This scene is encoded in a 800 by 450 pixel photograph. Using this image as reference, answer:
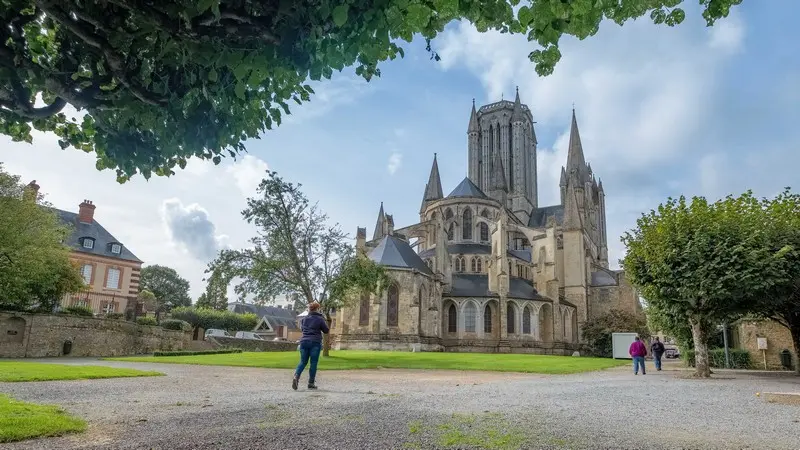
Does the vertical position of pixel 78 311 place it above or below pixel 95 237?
below

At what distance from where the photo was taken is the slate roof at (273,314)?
69.6 m

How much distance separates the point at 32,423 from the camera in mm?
5957

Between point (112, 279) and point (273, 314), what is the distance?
3391 cm

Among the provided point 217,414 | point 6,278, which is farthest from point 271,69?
point 6,278

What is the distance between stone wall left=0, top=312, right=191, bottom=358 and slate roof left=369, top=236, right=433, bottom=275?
1813 cm

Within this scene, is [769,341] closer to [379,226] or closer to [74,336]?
[74,336]

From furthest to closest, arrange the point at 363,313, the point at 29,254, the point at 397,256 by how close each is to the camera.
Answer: the point at 397,256
the point at 363,313
the point at 29,254

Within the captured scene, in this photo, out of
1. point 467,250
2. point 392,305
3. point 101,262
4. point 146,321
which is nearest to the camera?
point 146,321

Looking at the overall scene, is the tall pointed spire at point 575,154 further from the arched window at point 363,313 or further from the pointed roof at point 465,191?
the arched window at point 363,313

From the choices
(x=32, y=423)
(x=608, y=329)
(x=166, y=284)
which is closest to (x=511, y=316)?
(x=608, y=329)

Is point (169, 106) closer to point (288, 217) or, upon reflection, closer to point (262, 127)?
point (262, 127)

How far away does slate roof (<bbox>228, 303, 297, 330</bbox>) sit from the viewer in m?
69.6

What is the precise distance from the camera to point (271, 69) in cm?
543

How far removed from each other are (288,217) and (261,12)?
23919 millimetres
